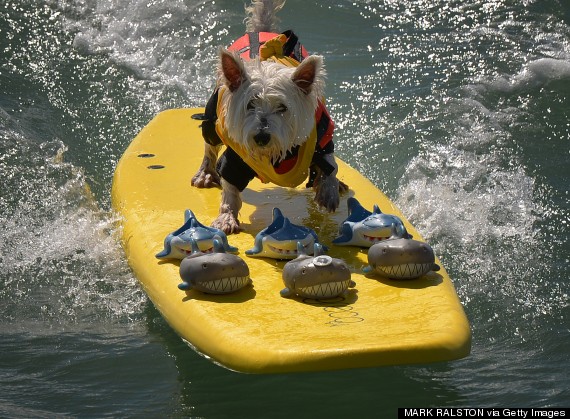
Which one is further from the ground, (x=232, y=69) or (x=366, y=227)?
(x=232, y=69)

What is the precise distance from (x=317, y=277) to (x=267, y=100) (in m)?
1.07

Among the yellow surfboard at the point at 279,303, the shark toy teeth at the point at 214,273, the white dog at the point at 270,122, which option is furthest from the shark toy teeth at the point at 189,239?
the white dog at the point at 270,122

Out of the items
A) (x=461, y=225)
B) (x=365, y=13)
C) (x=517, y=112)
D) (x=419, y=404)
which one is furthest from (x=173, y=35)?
(x=419, y=404)

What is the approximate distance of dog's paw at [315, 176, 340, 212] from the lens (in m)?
5.87

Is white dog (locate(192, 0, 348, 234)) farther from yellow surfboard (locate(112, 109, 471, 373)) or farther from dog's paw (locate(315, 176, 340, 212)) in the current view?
yellow surfboard (locate(112, 109, 471, 373))

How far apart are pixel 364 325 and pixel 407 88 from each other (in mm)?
4792

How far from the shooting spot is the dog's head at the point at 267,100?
208 inches

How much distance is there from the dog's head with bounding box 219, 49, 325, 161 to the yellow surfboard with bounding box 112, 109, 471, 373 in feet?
2.24

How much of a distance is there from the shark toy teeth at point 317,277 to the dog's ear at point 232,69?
109 cm

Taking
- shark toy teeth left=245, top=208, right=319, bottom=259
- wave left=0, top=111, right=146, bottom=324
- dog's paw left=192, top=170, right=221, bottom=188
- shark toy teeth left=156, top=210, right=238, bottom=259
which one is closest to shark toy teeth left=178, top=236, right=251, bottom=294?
shark toy teeth left=156, top=210, right=238, bottom=259

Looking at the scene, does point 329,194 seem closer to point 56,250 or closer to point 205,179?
point 205,179

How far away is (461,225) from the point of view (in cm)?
661

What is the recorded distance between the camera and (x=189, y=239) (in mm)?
5301

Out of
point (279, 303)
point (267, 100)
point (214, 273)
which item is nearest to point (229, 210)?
point (267, 100)
